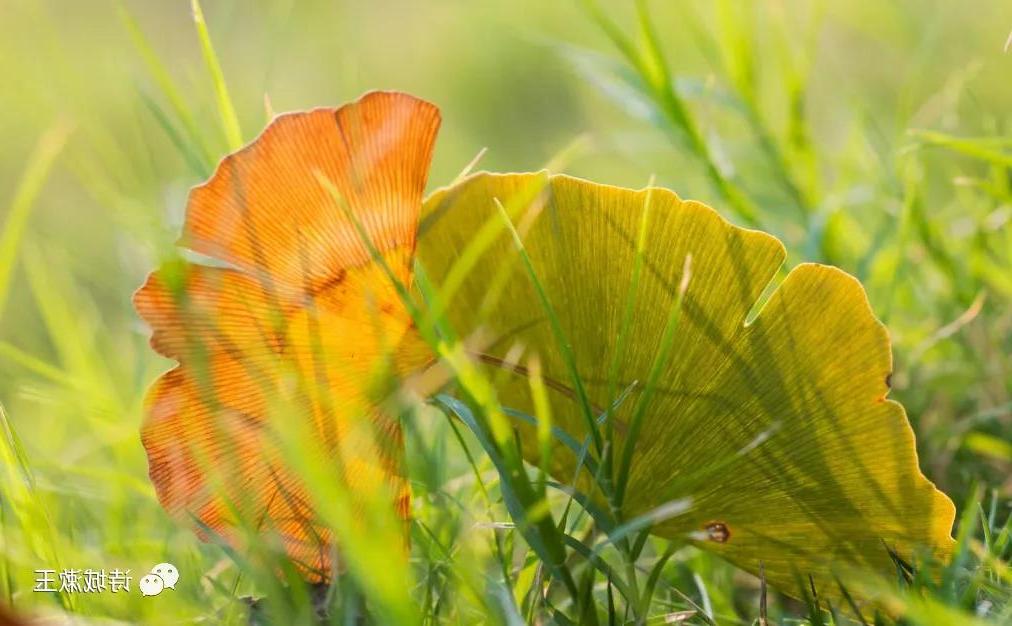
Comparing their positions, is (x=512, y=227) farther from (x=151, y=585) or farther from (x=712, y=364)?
(x=151, y=585)

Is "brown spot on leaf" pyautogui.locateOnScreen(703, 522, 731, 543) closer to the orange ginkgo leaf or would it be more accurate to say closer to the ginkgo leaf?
the ginkgo leaf

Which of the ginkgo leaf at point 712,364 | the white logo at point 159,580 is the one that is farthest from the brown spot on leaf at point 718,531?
the white logo at point 159,580

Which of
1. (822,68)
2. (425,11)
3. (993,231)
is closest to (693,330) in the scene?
(993,231)

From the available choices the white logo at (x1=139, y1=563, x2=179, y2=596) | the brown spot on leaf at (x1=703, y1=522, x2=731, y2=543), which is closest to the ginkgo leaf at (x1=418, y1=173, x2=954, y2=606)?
the brown spot on leaf at (x1=703, y1=522, x2=731, y2=543)

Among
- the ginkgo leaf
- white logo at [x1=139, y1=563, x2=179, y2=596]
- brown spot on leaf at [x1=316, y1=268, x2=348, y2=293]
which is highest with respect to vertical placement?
brown spot on leaf at [x1=316, y1=268, x2=348, y2=293]

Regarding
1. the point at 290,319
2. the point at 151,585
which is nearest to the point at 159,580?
the point at 151,585

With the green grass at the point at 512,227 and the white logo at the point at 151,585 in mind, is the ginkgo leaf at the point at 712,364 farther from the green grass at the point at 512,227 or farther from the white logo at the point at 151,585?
the white logo at the point at 151,585
